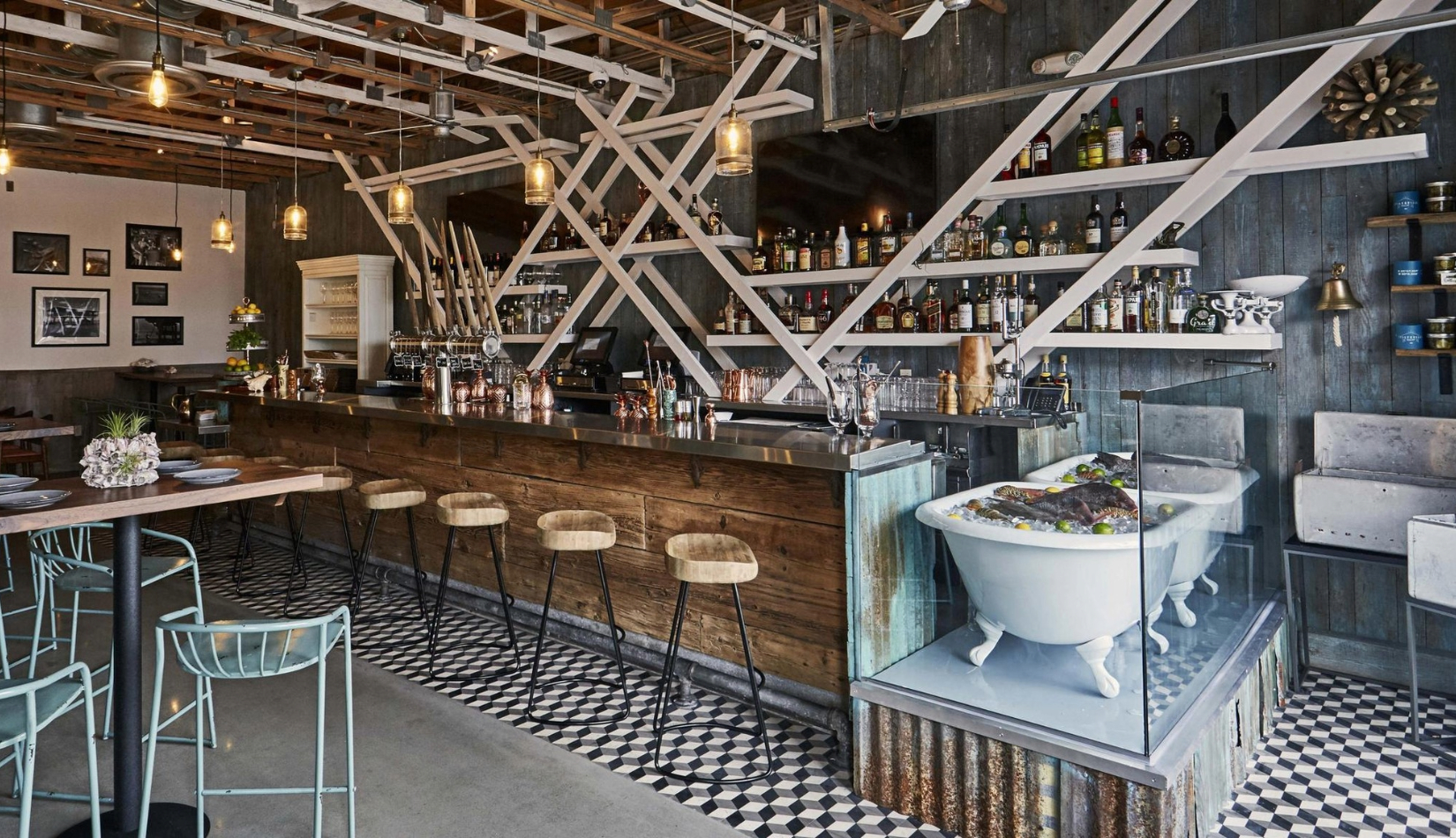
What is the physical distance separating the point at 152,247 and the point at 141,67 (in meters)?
6.45

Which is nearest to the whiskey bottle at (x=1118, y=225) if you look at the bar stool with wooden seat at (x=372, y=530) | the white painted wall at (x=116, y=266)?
the bar stool with wooden seat at (x=372, y=530)

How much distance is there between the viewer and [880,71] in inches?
204

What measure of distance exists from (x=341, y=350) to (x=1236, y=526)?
8.07m

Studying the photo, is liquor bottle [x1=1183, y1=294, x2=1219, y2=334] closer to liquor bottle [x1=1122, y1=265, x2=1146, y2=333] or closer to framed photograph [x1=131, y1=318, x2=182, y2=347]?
liquor bottle [x1=1122, y1=265, x2=1146, y2=333]

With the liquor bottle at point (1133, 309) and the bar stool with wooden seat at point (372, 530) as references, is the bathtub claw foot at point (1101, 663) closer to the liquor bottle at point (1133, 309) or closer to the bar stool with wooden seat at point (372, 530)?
the liquor bottle at point (1133, 309)

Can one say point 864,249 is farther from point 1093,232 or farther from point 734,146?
point 734,146

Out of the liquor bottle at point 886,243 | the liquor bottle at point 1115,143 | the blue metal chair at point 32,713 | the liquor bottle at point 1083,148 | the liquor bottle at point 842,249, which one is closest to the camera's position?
the blue metal chair at point 32,713

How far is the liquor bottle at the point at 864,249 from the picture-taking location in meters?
5.02

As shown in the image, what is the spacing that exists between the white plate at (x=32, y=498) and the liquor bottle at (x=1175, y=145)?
438 cm

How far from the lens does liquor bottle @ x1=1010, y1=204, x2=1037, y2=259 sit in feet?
14.7

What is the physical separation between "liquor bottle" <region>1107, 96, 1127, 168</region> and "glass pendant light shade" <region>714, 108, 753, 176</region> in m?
1.70

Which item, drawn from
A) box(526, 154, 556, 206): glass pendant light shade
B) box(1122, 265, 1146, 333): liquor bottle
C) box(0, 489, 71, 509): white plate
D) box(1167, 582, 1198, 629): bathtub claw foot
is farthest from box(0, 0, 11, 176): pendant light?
box(1167, 582, 1198, 629): bathtub claw foot

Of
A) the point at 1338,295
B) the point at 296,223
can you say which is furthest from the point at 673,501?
the point at 296,223

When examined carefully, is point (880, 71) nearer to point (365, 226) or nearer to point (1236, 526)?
point (1236, 526)
